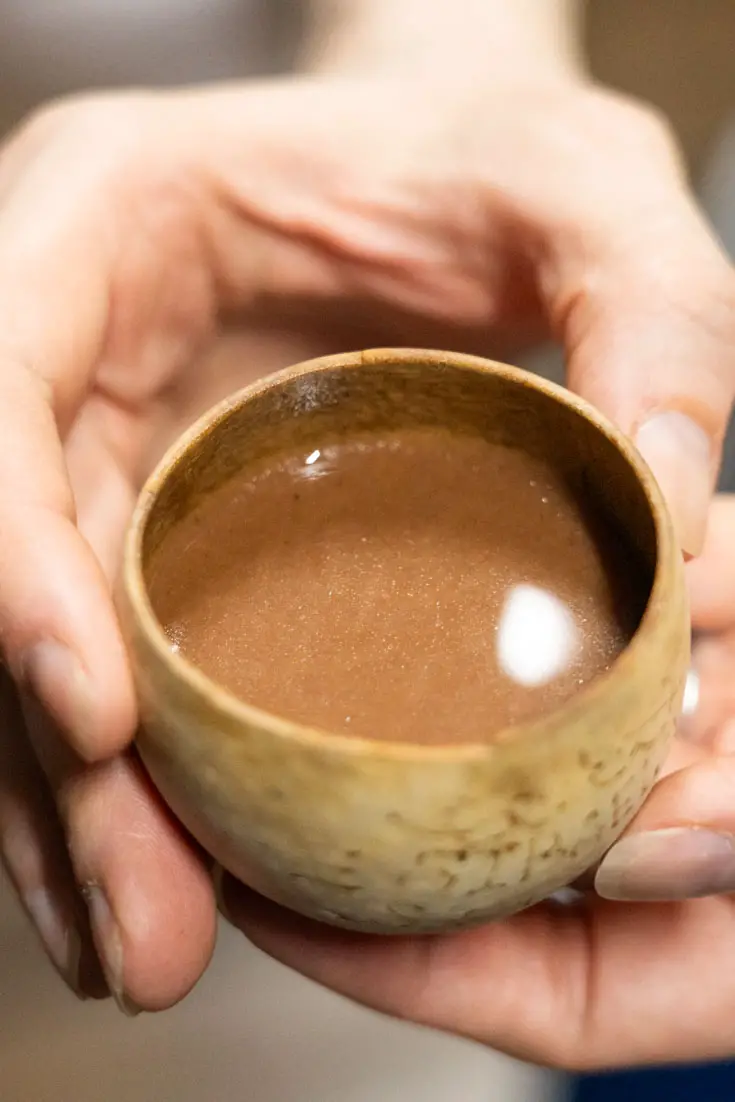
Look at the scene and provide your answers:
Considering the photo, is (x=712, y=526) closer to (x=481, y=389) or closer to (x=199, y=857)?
(x=481, y=389)

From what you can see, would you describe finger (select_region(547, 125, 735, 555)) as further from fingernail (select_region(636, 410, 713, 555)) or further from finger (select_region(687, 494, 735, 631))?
finger (select_region(687, 494, 735, 631))

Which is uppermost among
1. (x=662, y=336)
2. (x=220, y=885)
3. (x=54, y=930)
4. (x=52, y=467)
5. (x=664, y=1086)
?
(x=662, y=336)

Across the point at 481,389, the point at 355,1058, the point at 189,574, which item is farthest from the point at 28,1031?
the point at 481,389

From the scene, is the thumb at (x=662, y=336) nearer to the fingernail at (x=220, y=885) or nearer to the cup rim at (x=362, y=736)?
the cup rim at (x=362, y=736)

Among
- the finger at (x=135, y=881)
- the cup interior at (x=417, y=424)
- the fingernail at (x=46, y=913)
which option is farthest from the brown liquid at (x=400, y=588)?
the fingernail at (x=46, y=913)

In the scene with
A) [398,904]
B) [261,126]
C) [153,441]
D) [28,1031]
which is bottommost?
[28,1031]

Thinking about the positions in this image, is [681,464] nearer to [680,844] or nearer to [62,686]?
[680,844]

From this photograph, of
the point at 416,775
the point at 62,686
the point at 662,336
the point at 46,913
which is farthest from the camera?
the point at 46,913

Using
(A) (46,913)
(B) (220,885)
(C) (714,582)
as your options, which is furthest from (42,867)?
(C) (714,582)
